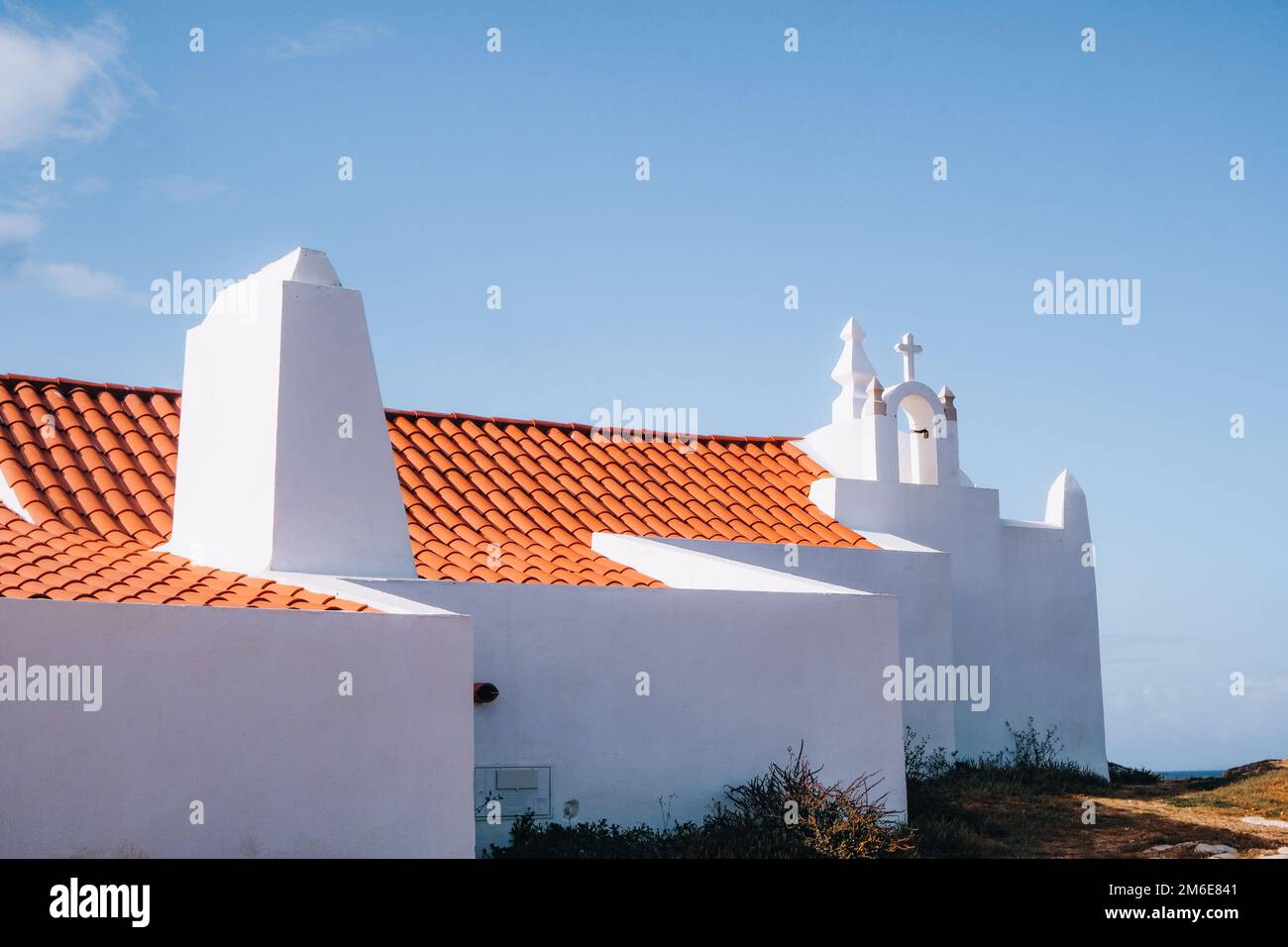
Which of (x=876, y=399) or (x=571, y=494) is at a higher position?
(x=876, y=399)

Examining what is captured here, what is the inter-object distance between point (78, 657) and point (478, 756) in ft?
14.7

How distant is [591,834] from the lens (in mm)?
12523

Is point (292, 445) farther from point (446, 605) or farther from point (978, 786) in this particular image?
point (978, 786)

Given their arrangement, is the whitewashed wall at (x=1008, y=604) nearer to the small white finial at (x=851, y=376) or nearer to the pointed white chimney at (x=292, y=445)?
the small white finial at (x=851, y=376)

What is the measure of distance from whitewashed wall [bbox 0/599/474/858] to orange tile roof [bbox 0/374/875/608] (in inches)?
24.6

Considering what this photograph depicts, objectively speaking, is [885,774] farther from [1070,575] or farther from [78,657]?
[78,657]

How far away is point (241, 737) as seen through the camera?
9570mm

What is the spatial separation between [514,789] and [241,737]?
3633mm

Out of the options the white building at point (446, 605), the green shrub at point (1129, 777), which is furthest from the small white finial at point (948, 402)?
the green shrub at point (1129, 777)

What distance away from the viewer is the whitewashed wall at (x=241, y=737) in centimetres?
888

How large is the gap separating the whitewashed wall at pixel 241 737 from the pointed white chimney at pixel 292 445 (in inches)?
89.6

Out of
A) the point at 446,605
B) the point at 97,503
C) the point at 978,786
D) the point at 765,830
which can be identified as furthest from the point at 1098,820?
the point at 97,503

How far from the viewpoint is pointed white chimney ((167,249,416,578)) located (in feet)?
40.2
